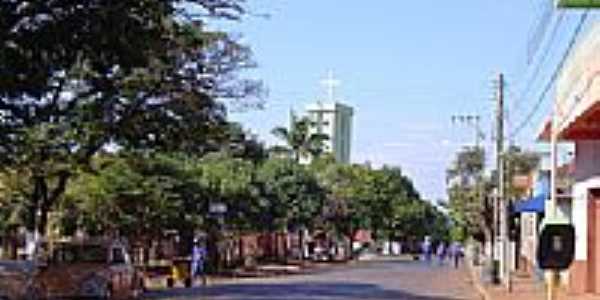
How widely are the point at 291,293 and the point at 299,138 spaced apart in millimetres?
61854

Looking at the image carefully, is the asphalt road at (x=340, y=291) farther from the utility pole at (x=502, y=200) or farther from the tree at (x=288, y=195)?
the tree at (x=288, y=195)

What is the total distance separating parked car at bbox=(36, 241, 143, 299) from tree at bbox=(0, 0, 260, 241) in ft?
8.66

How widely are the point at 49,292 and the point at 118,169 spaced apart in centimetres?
2068

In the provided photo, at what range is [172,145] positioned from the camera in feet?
147

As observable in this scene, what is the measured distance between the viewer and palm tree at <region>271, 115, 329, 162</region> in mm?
103000

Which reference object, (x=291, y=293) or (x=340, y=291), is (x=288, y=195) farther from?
(x=291, y=293)

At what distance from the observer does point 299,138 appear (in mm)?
103750

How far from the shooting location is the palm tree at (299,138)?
338 feet

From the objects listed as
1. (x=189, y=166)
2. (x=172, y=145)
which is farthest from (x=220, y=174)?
(x=172, y=145)

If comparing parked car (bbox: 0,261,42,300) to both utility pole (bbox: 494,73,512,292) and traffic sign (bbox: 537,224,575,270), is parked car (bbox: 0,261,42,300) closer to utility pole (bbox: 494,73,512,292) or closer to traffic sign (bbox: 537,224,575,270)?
utility pole (bbox: 494,73,512,292)

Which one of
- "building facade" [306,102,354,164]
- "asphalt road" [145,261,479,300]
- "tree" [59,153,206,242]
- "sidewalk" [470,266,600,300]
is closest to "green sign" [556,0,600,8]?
"asphalt road" [145,261,479,300]

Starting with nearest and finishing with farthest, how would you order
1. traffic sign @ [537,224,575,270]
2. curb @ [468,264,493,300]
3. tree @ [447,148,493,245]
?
traffic sign @ [537,224,575,270] < curb @ [468,264,493,300] < tree @ [447,148,493,245]

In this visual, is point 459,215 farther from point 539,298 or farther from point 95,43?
point 95,43

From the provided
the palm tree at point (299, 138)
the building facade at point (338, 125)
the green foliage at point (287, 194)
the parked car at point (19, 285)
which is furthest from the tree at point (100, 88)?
the building facade at point (338, 125)
